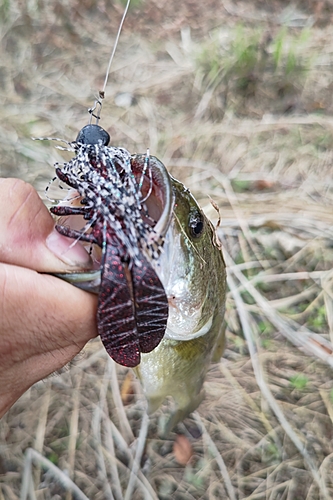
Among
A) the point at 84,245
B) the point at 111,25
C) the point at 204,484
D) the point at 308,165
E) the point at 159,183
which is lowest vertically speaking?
the point at 204,484

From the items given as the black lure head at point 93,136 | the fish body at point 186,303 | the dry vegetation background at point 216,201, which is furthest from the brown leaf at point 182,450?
the black lure head at point 93,136

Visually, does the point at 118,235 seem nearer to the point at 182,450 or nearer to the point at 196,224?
the point at 196,224

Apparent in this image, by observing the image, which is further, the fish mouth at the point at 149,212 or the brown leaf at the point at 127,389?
the brown leaf at the point at 127,389

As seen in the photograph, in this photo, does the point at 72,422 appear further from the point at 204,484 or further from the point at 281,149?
the point at 281,149

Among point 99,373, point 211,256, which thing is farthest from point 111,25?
point 211,256

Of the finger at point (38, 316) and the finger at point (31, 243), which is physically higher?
the finger at point (31, 243)

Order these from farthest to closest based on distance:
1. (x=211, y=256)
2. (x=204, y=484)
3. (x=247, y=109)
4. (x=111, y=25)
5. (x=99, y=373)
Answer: (x=111, y=25) → (x=247, y=109) → (x=99, y=373) → (x=204, y=484) → (x=211, y=256)

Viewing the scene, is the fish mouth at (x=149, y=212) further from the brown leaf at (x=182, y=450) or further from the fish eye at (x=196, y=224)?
the brown leaf at (x=182, y=450)
